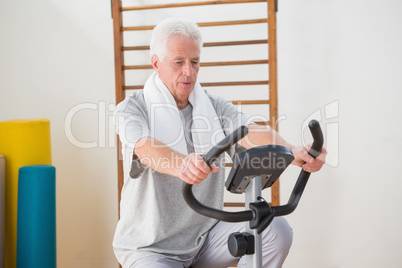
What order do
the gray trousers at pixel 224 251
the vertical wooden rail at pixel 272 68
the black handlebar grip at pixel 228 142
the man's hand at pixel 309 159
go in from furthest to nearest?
the vertical wooden rail at pixel 272 68 → the gray trousers at pixel 224 251 → the man's hand at pixel 309 159 → the black handlebar grip at pixel 228 142

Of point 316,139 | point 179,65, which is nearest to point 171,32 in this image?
point 179,65

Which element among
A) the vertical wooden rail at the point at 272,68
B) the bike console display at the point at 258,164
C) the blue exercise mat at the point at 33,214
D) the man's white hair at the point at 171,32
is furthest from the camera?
the vertical wooden rail at the point at 272,68

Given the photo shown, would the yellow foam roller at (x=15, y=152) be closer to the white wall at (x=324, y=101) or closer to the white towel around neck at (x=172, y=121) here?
the white wall at (x=324, y=101)

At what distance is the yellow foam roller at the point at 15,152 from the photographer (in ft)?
8.57

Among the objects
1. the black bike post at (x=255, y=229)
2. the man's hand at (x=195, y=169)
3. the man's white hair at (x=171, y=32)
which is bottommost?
the black bike post at (x=255, y=229)

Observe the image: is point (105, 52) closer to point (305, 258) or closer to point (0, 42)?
point (0, 42)

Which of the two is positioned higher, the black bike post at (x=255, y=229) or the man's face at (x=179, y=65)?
the man's face at (x=179, y=65)

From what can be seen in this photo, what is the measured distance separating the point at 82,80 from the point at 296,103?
54.8 inches

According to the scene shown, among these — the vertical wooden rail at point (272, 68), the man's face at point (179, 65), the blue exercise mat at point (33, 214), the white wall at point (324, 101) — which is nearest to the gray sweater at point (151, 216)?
the man's face at point (179, 65)

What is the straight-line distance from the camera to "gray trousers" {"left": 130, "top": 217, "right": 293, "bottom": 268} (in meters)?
1.79

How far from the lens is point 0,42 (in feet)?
11.4

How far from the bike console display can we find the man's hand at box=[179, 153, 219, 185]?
0.27 ft

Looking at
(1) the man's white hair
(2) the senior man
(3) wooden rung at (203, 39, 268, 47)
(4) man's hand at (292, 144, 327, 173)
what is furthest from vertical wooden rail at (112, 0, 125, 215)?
(4) man's hand at (292, 144, 327, 173)

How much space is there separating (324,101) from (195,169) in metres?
2.02
